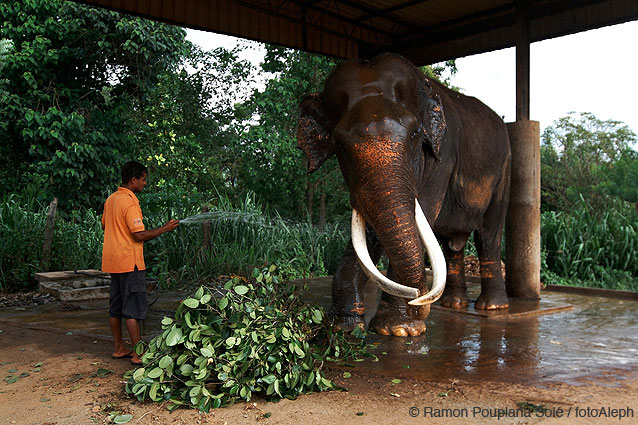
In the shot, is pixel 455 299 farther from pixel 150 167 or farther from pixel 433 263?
pixel 150 167

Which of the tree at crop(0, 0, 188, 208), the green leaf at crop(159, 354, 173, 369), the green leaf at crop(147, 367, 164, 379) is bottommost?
the green leaf at crop(147, 367, 164, 379)

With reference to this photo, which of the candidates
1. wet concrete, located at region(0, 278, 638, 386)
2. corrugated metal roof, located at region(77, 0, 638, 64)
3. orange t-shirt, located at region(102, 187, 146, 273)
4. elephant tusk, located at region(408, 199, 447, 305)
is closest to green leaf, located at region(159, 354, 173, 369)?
orange t-shirt, located at region(102, 187, 146, 273)

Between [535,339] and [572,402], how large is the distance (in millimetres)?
1774

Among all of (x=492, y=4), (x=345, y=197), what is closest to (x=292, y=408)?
(x=492, y=4)

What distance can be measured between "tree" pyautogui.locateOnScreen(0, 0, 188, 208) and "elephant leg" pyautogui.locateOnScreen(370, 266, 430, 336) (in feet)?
27.2

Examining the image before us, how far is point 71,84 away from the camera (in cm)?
1230

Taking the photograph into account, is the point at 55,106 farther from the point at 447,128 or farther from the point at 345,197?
the point at 447,128

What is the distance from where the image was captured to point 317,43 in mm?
10188

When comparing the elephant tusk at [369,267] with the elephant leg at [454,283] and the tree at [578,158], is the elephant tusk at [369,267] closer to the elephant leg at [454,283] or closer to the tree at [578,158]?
the elephant leg at [454,283]

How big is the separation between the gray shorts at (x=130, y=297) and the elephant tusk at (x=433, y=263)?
6.68 feet

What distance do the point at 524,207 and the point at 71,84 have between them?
904 centimetres

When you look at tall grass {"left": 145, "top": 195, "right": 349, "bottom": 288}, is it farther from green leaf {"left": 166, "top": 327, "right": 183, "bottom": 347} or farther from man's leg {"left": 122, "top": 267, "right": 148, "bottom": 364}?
green leaf {"left": 166, "top": 327, "right": 183, "bottom": 347}

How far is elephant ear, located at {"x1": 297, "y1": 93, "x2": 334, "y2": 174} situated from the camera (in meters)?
5.54

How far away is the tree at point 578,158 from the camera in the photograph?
19984 mm
